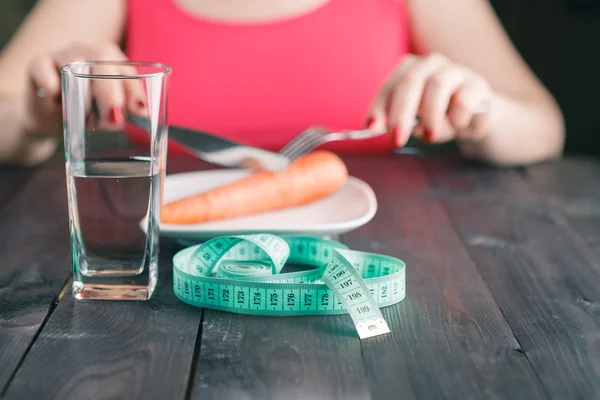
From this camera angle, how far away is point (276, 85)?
1.80m

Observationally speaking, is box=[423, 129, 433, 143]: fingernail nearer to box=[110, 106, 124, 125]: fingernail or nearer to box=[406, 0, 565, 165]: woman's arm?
box=[406, 0, 565, 165]: woman's arm

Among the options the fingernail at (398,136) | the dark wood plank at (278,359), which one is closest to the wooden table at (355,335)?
the dark wood plank at (278,359)

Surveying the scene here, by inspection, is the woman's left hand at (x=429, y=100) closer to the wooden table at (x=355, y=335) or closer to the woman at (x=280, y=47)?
the wooden table at (x=355, y=335)

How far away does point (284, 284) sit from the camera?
0.74m

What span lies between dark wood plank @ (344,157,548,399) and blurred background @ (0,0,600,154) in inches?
47.7

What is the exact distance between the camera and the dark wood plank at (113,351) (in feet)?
1.96

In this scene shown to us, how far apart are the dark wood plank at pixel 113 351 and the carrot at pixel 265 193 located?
0.22 metres

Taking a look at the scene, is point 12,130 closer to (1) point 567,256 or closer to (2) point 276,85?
(2) point 276,85

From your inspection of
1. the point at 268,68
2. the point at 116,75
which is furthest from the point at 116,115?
the point at 268,68

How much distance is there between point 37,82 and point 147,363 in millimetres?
745

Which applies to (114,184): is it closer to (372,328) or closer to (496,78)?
(372,328)

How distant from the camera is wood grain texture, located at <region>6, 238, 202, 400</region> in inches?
23.5

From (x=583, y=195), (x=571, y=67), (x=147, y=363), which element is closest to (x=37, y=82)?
(x=147, y=363)

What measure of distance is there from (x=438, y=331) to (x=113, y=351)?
28 cm
